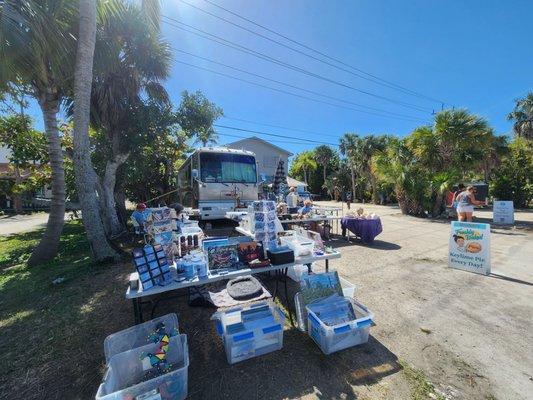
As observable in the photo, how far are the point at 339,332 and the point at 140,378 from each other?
1.96 meters

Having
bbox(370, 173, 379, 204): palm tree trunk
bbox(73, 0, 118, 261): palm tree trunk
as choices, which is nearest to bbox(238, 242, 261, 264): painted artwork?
bbox(73, 0, 118, 261): palm tree trunk

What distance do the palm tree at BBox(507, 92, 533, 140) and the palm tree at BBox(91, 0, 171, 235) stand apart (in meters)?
27.1

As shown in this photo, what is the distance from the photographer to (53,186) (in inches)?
238

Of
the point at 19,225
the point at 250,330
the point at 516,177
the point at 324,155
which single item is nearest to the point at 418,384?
the point at 250,330

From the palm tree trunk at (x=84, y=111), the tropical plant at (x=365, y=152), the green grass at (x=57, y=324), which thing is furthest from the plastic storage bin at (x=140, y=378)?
the tropical plant at (x=365, y=152)

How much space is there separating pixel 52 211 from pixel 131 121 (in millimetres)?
5071

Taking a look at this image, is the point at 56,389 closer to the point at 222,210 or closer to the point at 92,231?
the point at 92,231

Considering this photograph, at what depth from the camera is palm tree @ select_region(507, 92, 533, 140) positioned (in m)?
19.4

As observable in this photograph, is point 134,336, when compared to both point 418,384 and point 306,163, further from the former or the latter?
point 306,163

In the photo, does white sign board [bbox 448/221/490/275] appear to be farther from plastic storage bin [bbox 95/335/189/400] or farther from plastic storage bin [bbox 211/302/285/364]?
plastic storage bin [bbox 95/335/189/400]

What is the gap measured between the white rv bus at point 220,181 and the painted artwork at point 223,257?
560cm

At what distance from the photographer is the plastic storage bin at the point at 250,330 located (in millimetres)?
2475

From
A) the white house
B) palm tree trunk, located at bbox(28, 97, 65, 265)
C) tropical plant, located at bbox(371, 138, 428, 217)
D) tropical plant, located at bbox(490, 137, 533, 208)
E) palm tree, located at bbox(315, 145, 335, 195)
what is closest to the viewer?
palm tree trunk, located at bbox(28, 97, 65, 265)

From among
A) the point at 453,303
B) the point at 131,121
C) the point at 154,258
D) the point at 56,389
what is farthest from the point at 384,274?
the point at 131,121
